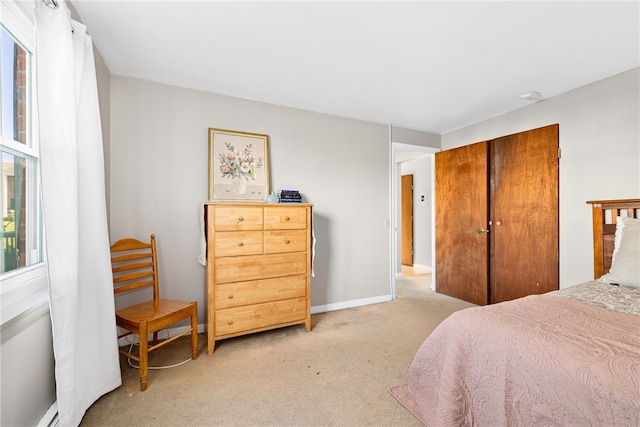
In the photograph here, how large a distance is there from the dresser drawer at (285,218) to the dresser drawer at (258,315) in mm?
678

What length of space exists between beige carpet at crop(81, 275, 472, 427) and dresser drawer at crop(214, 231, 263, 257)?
803mm

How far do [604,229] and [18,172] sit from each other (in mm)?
4002

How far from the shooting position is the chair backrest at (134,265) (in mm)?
2188

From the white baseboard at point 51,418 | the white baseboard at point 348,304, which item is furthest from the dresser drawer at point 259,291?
the white baseboard at point 51,418

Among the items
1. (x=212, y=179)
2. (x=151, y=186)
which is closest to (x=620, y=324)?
(x=212, y=179)

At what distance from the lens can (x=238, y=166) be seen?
2.79 metres

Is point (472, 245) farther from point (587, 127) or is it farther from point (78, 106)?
point (78, 106)

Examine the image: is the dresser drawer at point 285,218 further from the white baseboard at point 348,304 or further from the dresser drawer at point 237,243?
the white baseboard at point 348,304

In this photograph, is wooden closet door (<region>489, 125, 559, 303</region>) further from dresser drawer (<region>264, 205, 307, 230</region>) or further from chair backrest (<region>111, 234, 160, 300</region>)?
chair backrest (<region>111, 234, 160, 300</region>)

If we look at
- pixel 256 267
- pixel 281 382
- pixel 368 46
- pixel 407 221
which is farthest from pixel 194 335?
pixel 407 221

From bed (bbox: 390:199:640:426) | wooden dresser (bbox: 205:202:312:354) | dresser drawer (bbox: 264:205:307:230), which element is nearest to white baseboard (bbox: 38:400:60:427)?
wooden dresser (bbox: 205:202:312:354)

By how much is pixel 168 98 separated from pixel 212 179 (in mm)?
814

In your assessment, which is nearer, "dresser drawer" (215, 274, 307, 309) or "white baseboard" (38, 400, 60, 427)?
"white baseboard" (38, 400, 60, 427)

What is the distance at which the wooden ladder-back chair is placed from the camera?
180 cm
